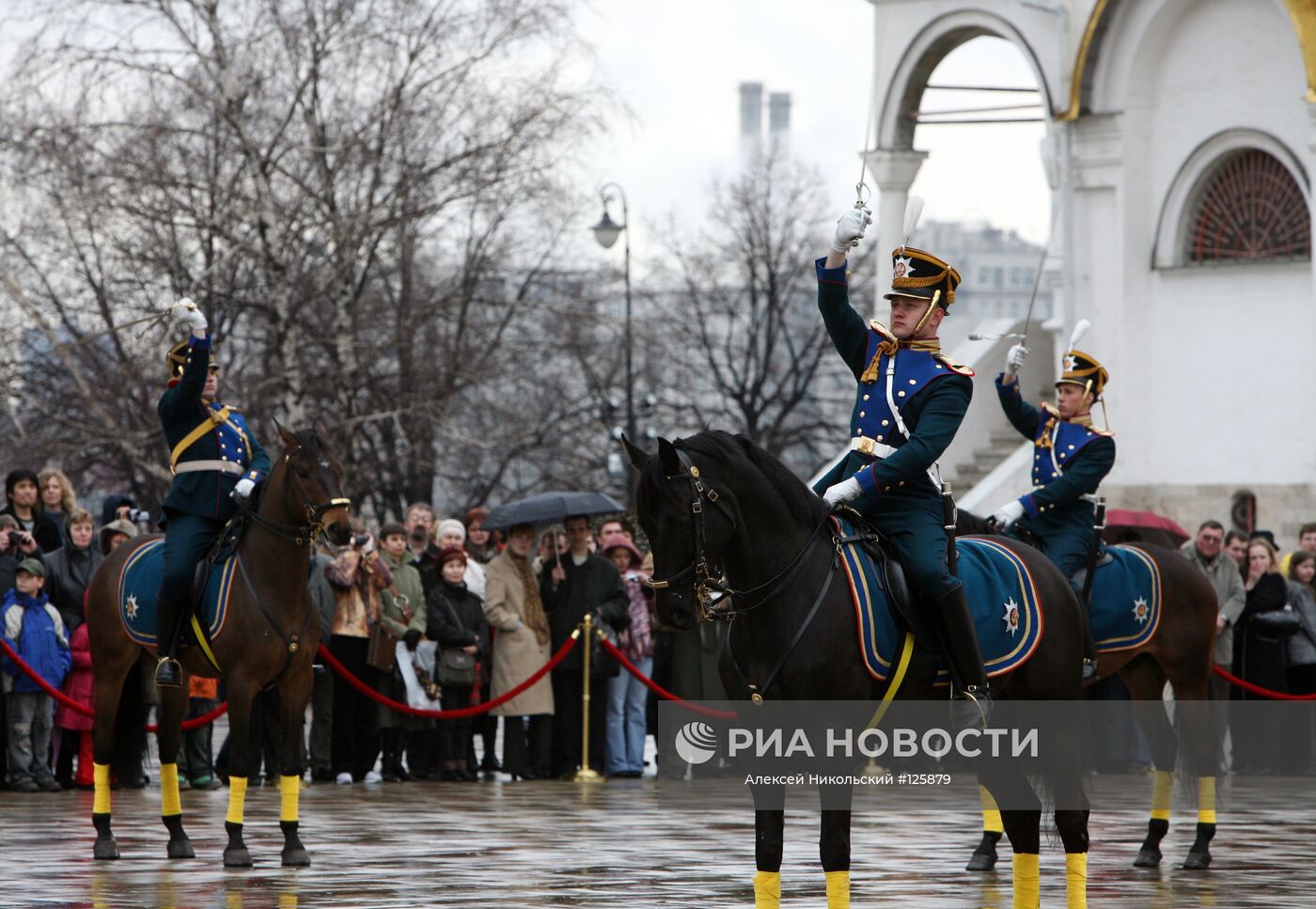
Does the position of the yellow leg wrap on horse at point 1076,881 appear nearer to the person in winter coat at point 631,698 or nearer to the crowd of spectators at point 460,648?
the crowd of spectators at point 460,648

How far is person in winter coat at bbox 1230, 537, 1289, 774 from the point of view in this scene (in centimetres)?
2052

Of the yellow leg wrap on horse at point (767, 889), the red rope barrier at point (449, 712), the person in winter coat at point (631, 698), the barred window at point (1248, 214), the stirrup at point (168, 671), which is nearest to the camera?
the yellow leg wrap on horse at point (767, 889)

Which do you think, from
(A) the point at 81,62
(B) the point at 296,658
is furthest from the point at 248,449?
(A) the point at 81,62

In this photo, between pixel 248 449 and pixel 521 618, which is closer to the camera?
pixel 248 449

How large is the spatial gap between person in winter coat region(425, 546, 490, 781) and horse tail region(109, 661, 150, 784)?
2.54 m

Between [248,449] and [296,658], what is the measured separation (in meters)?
1.48

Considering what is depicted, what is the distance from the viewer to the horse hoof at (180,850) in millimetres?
13164

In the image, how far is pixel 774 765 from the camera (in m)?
9.59

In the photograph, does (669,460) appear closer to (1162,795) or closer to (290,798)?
(290,798)

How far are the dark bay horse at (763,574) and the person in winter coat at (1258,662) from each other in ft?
36.8

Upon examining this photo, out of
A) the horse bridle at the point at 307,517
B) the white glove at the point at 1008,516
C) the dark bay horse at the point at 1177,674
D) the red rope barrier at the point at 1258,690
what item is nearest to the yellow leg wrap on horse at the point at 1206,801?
the dark bay horse at the point at 1177,674

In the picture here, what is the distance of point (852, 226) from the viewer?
9.78 metres

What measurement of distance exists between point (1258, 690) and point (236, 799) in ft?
32.2

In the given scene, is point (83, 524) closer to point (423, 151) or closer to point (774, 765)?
point (774, 765)
